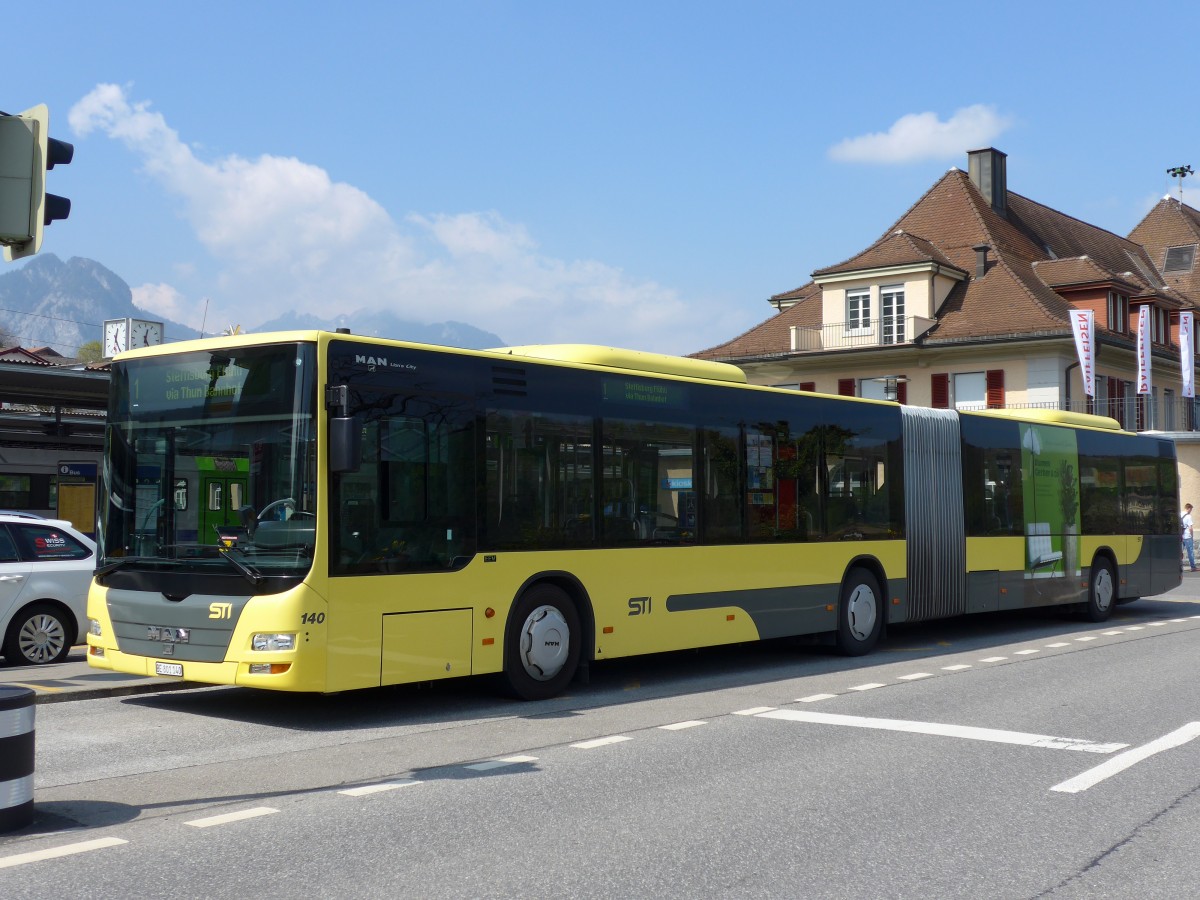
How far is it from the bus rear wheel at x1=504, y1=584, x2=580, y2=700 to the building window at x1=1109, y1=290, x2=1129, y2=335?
42.1 metres

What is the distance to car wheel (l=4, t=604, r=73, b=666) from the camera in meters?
13.4

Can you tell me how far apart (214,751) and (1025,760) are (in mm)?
5337

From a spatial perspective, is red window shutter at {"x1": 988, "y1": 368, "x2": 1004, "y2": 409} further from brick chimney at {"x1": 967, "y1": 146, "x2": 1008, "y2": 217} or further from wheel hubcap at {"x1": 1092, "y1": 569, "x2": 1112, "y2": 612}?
wheel hubcap at {"x1": 1092, "y1": 569, "x2": 1112, "y2": 612}

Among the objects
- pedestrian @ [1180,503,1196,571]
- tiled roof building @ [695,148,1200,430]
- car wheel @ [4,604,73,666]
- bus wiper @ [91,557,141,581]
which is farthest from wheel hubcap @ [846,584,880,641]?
tiled roof building @ [695,148,1200,430]

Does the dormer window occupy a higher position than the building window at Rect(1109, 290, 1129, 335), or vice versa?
the dormer window

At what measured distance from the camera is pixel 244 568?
9.50 m

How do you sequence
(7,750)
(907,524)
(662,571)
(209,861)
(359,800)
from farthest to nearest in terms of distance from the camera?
(907,524) → (662,571) → (359,800) → (7,750) → (209,861)

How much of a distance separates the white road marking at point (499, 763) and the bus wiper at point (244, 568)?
2265 millimetres

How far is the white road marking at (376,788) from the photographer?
7.42m

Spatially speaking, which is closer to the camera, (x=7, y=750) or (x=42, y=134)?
(x=7, y=750)

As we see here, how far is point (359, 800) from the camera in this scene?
23.7ft

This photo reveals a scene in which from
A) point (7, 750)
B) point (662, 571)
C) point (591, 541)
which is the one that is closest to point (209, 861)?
point (7, 750)

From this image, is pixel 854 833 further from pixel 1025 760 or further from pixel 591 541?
pixel 591 541

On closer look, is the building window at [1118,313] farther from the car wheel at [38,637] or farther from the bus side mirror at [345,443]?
the bus side mirror at [345,443]
